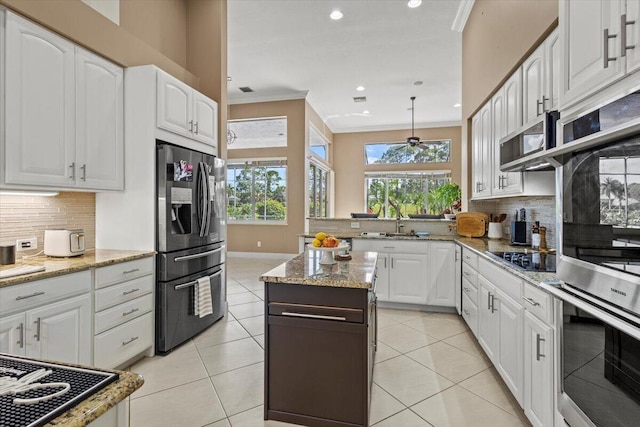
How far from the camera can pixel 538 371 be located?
1.73 m

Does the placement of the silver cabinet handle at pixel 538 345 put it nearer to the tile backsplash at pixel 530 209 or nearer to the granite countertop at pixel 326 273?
the granite countertop at pixel 326 273

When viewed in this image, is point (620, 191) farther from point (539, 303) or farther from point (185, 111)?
point (185, 111)

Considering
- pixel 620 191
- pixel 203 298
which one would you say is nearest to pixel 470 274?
pixel 620 191

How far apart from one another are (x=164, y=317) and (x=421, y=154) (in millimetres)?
8683

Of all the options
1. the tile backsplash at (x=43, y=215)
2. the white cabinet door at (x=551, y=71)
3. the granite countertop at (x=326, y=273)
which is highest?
the white cabinet door at (x=551, y=71)

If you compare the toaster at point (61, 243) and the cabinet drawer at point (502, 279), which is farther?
the toaster at point (61, 243)

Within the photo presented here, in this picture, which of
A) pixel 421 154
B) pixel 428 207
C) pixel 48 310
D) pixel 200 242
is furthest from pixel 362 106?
pixel 48 310

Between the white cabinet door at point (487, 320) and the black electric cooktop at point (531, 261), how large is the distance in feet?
0.82

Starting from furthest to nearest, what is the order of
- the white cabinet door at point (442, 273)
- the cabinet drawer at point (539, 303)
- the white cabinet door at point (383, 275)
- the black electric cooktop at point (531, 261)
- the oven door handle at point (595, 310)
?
1. the white cabinet door at point (383, 275)
2. the white cabinet door at point (442, 273)
3. the black electric cooktop at point (531, 261)
4. the cabinet drawer at point (539, 303)
5. the oven door handle at point (595, 310)

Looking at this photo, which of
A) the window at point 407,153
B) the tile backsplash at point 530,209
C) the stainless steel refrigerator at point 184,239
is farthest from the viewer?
the window at point 407,153

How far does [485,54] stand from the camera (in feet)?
11.8

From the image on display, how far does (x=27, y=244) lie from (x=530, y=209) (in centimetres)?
440

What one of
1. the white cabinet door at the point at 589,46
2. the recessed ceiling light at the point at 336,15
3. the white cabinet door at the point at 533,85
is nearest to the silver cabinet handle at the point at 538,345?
the white cabinet door at the point at 589,46

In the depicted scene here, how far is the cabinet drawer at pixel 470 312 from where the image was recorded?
298 cm
